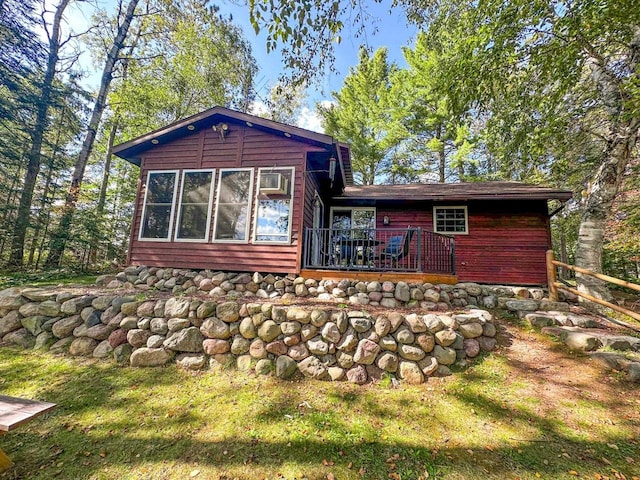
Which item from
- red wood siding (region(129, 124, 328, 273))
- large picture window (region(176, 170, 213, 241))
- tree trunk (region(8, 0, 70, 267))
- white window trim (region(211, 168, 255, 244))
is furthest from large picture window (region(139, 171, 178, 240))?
tree trunk (region(8, 0, 70, 267))

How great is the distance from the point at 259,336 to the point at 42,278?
6.45m

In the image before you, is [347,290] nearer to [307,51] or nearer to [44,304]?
[307,51]

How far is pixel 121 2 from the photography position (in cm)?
1041

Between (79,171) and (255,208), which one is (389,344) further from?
(79,171)

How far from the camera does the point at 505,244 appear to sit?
7480mm

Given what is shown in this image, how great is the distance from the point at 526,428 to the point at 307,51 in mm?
4814

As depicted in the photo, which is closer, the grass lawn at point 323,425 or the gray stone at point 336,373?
the grass lawn at point 323,425

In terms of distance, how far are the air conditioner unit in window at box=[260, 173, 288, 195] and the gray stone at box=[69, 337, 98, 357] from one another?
12.3 ft

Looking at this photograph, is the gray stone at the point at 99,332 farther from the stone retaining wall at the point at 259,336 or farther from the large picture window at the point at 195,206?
the large picture window at the point at 195,206

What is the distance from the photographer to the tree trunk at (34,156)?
749 cm

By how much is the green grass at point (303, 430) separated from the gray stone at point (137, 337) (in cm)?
45

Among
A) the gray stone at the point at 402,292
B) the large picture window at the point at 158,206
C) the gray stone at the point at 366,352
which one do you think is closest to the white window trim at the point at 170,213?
the large picture window at the point at 158,206

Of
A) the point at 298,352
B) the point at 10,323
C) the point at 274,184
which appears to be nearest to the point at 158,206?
the point at 274,184

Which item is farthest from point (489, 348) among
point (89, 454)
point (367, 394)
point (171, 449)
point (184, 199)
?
point (184, 199)
